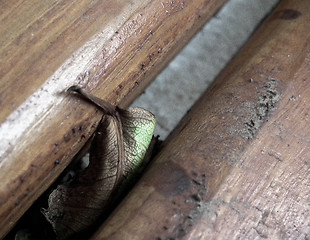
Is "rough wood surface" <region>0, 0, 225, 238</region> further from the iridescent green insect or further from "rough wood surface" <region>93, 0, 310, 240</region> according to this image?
"rough wood surface" <region>93, 0, 310, 240</region>

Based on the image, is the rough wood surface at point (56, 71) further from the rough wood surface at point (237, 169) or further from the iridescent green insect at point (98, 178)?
the rough wood surface at point (237, 169)

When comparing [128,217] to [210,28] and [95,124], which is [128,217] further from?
[210,28]

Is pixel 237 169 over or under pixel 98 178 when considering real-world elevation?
over

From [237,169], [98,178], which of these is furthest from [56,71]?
[237,169]

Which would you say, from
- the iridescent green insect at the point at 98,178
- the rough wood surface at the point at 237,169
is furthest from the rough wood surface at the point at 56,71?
the rough wood surface at the point at 237,169

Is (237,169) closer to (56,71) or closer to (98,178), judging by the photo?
(98,178)
